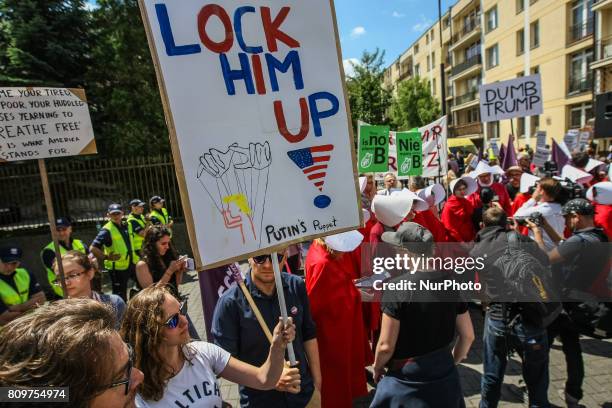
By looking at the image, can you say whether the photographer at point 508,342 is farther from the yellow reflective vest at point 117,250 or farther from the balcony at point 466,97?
the balcony at point 466,97

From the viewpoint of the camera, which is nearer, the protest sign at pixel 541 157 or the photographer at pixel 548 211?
the photographer at pixel 548 211

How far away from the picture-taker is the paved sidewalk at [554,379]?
128 inches

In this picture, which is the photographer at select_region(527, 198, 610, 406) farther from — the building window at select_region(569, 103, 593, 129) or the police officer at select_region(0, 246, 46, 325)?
the building window at select_region(569, 103, 593, 129)

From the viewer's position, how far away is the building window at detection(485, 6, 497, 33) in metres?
31.5

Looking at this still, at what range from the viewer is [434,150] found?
7074mm

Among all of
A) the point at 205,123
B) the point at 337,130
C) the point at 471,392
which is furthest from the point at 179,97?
the point at 471,392

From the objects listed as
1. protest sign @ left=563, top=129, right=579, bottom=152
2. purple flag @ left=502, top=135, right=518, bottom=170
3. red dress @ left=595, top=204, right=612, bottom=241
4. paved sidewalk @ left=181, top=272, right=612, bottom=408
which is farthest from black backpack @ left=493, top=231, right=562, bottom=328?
protest sign @ left=563, top=129, right=579, bottom=152

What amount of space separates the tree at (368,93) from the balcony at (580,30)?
12846 mm

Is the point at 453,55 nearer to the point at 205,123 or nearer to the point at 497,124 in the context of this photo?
A: the point at 497,124

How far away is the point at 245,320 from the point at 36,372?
137cm

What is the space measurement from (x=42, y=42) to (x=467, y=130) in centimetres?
3759

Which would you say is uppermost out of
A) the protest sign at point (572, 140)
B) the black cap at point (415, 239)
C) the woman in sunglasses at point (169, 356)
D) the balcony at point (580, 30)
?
the balcony at point (580, 30)

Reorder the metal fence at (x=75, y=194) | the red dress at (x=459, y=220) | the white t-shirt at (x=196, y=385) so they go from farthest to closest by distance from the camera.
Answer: the metal fence at (x=75, y=194)
the red dress at (x=459, y=220)
the white t-shirt at (x=196, y=385)

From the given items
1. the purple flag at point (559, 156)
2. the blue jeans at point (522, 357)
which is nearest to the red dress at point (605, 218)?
the blue jeans at point (522, 357)
